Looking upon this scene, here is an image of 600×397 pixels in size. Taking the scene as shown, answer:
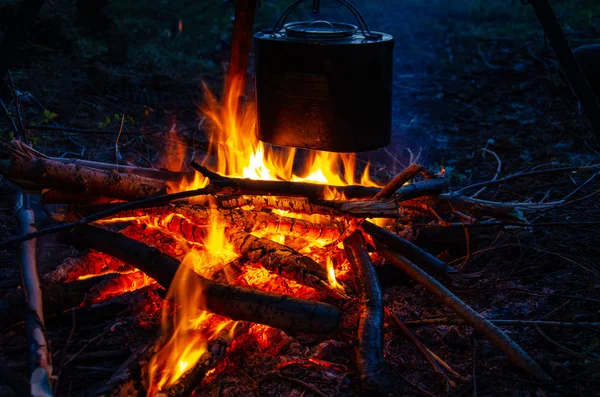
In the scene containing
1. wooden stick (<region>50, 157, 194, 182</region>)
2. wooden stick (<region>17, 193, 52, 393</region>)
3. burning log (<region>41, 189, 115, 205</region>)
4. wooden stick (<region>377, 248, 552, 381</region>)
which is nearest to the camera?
wooden stick (<region>17, 193, 52, 393</region>)

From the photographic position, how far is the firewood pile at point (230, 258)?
2268 mm

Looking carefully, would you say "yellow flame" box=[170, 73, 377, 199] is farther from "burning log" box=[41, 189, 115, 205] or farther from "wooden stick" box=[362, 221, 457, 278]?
"burning log" box=[41, 189, 115, 205]

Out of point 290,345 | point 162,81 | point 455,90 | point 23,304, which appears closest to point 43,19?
point 162,81

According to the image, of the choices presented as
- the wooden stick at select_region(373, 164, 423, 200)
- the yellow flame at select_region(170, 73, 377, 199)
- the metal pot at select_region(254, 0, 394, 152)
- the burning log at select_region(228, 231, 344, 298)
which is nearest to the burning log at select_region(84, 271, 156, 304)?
the burning log at select_region(228, 231, 344, 298)

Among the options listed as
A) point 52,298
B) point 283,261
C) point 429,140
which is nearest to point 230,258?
point 283,261

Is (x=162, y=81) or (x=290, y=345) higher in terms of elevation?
(x=162, y=81)

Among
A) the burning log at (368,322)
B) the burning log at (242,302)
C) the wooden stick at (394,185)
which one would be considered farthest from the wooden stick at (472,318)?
the burning log at (242,302)

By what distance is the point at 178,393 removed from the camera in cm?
206

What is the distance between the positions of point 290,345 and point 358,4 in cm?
1107

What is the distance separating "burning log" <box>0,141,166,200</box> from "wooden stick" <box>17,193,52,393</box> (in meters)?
0.25

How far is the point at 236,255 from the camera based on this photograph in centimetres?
296

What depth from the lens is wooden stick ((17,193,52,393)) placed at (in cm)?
180

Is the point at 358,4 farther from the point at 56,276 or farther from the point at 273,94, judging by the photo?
the point at 56,276

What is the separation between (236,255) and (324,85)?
1056mm
